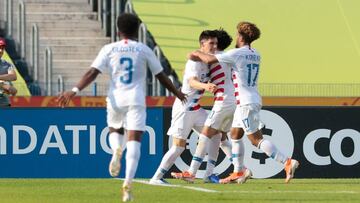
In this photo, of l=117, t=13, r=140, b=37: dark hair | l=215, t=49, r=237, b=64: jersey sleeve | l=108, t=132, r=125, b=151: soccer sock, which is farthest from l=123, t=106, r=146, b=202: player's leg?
l=215, t=49, r=237, b=64: jersey sleeve

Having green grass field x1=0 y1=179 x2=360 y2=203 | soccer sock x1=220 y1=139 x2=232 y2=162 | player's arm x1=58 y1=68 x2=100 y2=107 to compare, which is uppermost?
player's arm x1=58 y1=68 x2=100 y2=107

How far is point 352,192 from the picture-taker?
14148 mm

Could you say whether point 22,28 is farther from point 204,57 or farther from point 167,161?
point 204,57

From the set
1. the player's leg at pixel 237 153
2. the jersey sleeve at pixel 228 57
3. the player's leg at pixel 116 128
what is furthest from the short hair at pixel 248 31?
the player's leg at pixel 116 128

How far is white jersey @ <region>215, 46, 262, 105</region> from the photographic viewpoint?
1539 centimetres

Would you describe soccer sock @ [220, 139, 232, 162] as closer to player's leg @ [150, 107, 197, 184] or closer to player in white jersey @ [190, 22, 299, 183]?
player's leg @ [150, 107, 197, 184]

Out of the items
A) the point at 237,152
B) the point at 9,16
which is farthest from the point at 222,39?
the point at 9,16

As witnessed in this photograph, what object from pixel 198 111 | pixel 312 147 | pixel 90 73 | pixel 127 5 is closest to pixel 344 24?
pixel 127 5

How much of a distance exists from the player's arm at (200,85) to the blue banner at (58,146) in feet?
9.83

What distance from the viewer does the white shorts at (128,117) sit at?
1244 centimetres

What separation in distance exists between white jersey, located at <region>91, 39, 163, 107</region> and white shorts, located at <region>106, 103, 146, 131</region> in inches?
2.4

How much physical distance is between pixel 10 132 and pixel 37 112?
1.68 feet

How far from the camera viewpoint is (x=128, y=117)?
41.0 ft

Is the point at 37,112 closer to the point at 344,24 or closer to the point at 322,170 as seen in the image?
the point at 322,170
